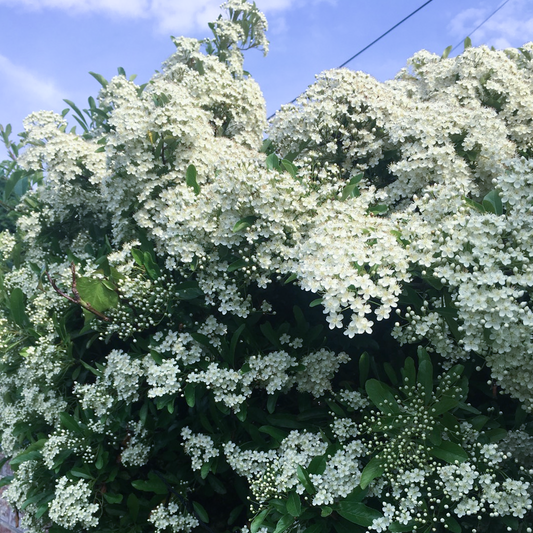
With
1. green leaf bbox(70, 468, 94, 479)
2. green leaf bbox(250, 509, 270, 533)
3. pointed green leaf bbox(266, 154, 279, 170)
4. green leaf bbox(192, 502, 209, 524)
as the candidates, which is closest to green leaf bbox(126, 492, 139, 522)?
green leaf bbox(70, 468, 94, 479)

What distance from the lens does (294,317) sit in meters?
2.74

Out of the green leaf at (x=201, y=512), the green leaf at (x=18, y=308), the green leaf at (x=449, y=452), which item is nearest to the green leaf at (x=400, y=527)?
the green leaf at (x=449, y=452)

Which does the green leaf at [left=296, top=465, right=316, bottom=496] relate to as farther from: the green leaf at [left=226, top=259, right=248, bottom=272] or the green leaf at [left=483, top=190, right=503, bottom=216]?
the green leaf at [left=483, top=190, right=503, bottom=216]

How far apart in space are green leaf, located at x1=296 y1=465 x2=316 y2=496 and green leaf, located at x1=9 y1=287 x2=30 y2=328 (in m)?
2.40

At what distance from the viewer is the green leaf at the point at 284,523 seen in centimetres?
196

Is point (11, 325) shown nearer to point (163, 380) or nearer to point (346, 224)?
point (163, 380)

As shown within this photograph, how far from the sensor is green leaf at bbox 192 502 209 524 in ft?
8.76

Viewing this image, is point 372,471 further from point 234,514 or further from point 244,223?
point 244,223

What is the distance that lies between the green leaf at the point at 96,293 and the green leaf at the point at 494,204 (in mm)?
1910

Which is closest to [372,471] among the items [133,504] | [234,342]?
[234,342]

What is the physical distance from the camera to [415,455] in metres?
1.95

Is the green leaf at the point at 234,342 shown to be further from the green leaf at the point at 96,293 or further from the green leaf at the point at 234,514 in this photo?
the green leaf at the point at 234,514

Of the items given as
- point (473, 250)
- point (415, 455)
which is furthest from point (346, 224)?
point (415, 455)

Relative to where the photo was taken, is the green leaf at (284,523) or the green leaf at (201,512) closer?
the green leaf at (284,523)
